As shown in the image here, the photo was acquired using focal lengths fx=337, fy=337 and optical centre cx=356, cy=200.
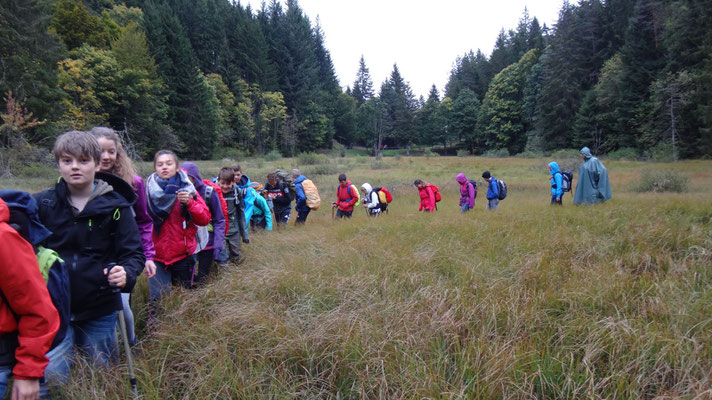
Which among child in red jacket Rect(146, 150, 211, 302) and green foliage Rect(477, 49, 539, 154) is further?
green foliage Rect(477, 49, 539, 154)

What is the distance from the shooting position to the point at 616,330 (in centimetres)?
245

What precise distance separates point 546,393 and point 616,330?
2.80 ft

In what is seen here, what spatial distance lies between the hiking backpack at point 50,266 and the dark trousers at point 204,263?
1942 millimetres

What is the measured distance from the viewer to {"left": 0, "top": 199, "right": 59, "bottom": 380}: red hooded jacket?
139cm

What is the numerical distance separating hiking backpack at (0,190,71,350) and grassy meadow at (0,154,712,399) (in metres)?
0.53

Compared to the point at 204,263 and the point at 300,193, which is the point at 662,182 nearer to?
the point at 300,193

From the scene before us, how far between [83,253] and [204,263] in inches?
75.6

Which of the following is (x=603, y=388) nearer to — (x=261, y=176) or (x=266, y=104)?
(x=261, y=176)

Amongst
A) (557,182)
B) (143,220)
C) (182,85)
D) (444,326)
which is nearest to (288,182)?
(143,220)

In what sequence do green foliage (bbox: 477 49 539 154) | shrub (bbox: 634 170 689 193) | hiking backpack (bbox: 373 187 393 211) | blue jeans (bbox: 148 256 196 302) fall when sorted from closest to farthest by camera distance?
blue jeans (bbox: 148 256 196 302)
hiking backpack (bbox: 373 187 393 211)
shrub (bbox: 634 170 689 193)
green foliage (bbox: 477 49 539 154)

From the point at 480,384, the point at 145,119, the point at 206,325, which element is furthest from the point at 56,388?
the point at 145,119

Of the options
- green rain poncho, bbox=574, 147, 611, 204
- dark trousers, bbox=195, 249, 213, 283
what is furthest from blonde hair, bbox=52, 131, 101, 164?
green rain poncho, bbox=574, 147, 611, 204

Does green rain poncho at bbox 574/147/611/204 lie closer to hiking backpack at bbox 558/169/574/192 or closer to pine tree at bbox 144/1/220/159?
hiking backpack at bbox 558/169/574/192

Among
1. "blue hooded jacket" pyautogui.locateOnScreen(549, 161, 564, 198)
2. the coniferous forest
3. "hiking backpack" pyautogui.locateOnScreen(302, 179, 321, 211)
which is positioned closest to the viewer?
"hiking backpack" pyautogui.locateOnScreen(302, 179, 321, 211)
